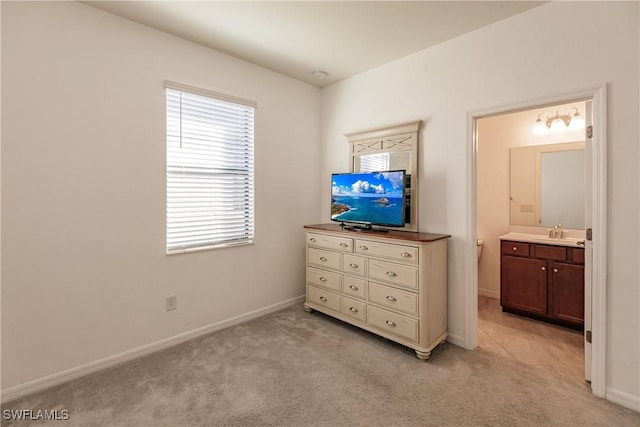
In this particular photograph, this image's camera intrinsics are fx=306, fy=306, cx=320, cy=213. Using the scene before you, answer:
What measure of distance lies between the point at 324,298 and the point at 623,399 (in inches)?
90.2

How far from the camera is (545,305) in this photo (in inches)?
123

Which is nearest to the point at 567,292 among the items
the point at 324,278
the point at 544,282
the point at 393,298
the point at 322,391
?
the point at 544,282

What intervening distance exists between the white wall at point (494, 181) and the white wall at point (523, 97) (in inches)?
54.6

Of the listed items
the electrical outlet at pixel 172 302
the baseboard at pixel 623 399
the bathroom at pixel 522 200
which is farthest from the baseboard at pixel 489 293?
the electrical outlet at pixel 172 302

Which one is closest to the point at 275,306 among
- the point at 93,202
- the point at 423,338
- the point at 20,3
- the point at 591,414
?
the point at 423,338

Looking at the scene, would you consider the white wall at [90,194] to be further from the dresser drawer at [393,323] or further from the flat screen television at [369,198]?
the dresser drawer at [393,323]

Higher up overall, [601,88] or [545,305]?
[601,88]

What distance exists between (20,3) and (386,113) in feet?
9.60

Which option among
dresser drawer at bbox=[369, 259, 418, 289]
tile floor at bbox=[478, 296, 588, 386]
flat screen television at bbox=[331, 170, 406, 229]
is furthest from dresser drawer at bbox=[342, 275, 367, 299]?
tile floor at bbox=[478, 296, 588, 386]

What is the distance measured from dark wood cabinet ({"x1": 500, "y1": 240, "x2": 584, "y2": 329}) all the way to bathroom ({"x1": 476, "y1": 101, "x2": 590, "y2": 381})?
0.45ft

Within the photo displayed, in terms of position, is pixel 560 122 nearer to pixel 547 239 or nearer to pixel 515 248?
pixel 547 239

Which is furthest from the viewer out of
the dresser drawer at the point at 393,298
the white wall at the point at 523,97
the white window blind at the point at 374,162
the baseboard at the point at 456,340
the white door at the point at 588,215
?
the white window blind at the point at 374,162

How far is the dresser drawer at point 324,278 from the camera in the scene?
3096 mm

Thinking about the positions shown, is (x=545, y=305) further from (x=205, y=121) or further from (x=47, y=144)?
(x=47, y=144)
